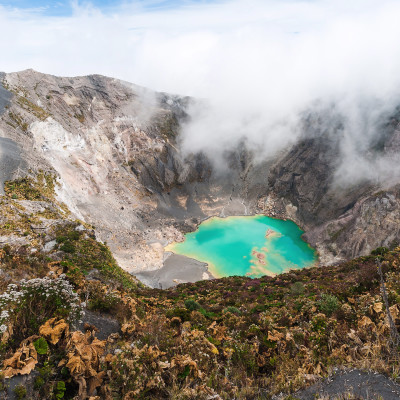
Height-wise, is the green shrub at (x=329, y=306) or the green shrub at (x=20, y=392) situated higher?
the green shrub at (x=329, y=306)

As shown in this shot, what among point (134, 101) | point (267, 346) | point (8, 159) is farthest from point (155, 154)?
point (267, 346)

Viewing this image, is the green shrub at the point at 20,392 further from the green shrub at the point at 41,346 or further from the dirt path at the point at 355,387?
the dirt path at the point at 355,387

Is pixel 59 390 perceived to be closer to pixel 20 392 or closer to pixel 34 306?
pixel 20 392

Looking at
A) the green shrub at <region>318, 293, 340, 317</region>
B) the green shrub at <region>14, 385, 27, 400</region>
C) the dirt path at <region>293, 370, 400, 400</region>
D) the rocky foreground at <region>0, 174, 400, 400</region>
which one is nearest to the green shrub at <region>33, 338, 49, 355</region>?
the rocky foreground at <region>0, 174, 400, 400</region>

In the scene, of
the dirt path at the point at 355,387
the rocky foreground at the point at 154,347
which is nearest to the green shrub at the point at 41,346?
the rocky foreground at the point at 154,347

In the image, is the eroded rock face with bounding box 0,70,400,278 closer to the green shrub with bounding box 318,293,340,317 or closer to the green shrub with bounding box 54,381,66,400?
the green shrub with bounding box 54,381,66,400

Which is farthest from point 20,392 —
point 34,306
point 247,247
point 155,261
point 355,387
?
point 247,247
